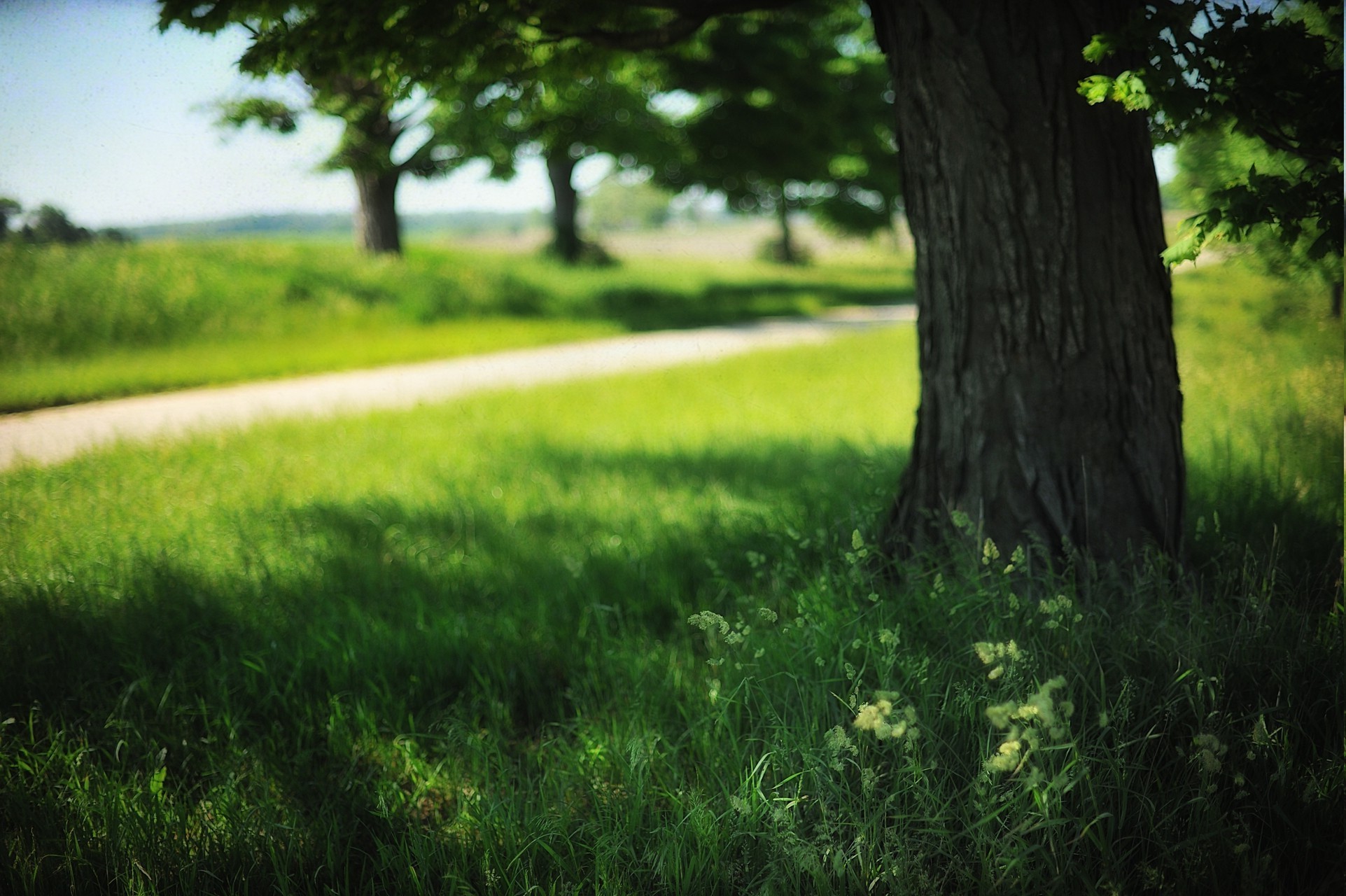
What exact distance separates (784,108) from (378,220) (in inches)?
329

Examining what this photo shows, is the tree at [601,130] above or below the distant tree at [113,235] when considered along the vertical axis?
above

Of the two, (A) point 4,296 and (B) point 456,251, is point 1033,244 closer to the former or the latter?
(A) point 4,296

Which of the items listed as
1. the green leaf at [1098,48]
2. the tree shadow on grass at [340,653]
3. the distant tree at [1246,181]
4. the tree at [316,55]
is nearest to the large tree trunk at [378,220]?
the tree at [316,55]

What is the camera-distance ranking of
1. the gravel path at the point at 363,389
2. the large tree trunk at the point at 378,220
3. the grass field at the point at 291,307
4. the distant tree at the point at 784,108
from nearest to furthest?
1. the gravel path at the point at 363,389
2. the grass field at the point at 291,307
3. the large tree trunk at the point at 378,220
4. the distant tree at the point at 784,108

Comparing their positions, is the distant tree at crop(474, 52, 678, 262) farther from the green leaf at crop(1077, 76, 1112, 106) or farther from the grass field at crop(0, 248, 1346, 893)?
the green leaf at crop(1077, 76, 1112, 106)

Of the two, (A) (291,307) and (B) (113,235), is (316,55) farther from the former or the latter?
(A) (291,307)

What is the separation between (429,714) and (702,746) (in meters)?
1.03

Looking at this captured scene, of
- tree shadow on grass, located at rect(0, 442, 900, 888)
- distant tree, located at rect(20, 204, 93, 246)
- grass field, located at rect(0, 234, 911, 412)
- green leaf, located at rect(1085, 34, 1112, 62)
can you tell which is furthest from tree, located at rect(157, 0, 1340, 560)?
grass field, located at rect(0, 234, 911, 412)

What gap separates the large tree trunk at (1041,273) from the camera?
296 centimetres

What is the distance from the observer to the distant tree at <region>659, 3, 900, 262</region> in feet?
54.4

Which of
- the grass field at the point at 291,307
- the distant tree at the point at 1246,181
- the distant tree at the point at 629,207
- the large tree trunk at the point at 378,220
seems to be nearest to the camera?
the distant tree at the point at 1246,181

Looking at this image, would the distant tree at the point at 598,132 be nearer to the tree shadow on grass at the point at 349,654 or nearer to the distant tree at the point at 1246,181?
the distant tree at the point at 1246,181

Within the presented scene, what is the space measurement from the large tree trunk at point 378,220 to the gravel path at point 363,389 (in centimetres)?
504

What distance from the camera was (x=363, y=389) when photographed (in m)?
8.57
